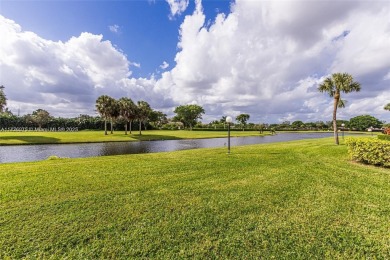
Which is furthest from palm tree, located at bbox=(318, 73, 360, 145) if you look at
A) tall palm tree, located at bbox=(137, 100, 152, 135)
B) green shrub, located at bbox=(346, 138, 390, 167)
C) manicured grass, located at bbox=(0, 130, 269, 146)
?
tall palm tree, located at bbox=(137, 100, 152, 135)

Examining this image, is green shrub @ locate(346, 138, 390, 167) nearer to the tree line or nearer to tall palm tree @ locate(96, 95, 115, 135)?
the tree line

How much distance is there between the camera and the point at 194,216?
5215mm

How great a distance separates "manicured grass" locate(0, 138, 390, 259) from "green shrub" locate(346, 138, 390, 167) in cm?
195

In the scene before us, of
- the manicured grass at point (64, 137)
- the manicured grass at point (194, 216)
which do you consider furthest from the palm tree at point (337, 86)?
the manicured grass at point (64, 137)

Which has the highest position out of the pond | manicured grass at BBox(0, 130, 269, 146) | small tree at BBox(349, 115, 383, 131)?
small tree at BBox(349, 115, 383, 131)

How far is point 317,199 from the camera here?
6.48 meters

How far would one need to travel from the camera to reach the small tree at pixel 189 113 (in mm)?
112812

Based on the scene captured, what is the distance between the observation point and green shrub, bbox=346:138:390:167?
10375mm

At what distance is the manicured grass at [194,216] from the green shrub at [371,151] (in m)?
1.95

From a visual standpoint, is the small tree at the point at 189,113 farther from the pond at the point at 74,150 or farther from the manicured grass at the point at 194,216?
the manicured grass at the point at 194,216

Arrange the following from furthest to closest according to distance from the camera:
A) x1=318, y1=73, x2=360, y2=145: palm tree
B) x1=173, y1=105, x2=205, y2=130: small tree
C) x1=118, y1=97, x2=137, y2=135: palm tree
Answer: x1=173, y1=105, x2=205, y2=130: small tree, x1=118, y1=97, x2=137, y2=135: palm tree, x1=318, y1=73, x2=360, y2=145: palm tree

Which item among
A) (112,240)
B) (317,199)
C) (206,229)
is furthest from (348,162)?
(112,240)

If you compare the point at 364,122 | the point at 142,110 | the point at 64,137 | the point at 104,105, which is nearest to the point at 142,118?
the point at 142,110

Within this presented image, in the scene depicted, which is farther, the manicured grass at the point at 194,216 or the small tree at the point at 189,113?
the small tree at the point at 189,113
